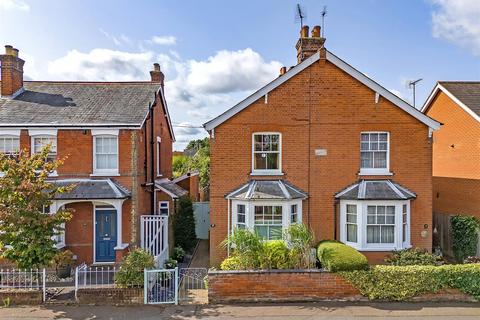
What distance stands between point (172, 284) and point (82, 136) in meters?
8.05

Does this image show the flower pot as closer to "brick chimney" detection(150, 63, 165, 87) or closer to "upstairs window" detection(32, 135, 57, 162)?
"upstairs window" detection(32, 135, 57, 162)

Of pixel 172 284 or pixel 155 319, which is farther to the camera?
pixel 172 284

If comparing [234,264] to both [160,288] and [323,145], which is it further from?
[323,145]

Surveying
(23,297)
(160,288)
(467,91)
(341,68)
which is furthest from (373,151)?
(23,297)

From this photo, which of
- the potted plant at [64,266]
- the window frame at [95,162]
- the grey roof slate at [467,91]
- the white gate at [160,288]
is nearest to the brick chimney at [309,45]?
the grey roof slate at [467,91]

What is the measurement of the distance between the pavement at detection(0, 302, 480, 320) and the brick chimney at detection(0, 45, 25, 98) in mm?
11572

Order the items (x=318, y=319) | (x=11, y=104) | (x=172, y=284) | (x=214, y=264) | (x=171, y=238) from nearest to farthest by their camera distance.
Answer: (x=318, y=319), (x=172, y=284), (x=214, y=264), (x=11, y=104), (x=171, y=238)

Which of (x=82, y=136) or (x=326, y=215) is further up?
(x=82, y=136)

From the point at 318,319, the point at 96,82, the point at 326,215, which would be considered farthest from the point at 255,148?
the point at 96,82

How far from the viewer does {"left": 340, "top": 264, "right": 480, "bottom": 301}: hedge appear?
36.7 ft

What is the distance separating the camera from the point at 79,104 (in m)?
17.2

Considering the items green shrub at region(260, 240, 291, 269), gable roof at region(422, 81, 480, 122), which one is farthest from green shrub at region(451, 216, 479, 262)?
green shrub at region(260, 240, 291, 269)

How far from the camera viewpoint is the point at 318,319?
9930 mm

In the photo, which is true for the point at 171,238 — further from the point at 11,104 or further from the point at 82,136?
the point at 11,104
